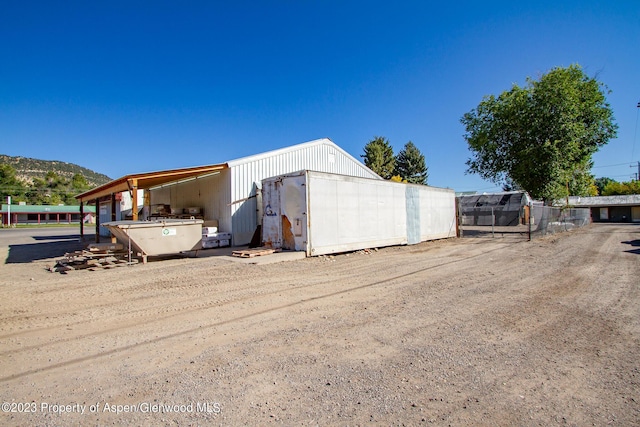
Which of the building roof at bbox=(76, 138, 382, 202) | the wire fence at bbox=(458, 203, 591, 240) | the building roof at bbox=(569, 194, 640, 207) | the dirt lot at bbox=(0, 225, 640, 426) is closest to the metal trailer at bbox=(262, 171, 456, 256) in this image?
the building roof at bbox=(76, 138, 382, 202)

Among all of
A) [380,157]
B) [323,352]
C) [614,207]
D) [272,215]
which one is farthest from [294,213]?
[614,207]

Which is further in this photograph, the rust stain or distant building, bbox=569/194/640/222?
distant building, bbox=569/194/640/222

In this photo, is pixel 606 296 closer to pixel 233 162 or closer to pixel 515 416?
pixel 515 416

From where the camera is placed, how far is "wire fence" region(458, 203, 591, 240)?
67.6 feet

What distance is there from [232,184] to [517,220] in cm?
2817

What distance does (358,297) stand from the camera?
6742 mm

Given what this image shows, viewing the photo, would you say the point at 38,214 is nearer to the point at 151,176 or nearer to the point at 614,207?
the point at 151,176

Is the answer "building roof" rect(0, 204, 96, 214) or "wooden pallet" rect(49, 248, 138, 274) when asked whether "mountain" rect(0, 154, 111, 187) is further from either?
"wooden pallet" rect(49, 248, 138, 274)

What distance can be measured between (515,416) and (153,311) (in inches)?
222

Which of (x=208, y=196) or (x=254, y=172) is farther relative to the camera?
(x=208, y=196)

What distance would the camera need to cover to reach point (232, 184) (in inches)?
637

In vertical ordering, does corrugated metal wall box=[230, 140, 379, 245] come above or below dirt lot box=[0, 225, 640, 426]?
above

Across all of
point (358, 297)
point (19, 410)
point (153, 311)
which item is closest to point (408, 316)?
point (358, 297)

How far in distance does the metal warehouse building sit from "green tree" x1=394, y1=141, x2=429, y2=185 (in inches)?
1381
